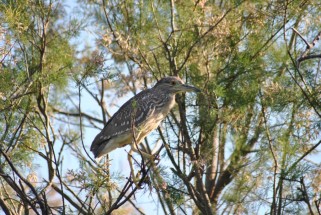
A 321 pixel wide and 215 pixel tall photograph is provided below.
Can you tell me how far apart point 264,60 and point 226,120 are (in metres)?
0.66

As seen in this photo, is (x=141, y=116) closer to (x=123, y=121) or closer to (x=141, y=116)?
(x=141, y=116)

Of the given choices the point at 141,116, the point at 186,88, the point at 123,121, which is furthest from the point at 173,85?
the point at 123,121

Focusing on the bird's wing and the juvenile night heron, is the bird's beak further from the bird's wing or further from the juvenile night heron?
the bird's wing

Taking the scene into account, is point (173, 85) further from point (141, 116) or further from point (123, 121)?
point (123, 121)

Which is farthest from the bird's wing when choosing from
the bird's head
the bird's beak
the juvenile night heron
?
the bird's beak

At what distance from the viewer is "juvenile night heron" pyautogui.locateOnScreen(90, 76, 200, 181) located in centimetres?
571

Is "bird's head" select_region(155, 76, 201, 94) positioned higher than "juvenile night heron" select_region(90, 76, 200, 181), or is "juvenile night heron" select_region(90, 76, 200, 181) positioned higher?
"bird's head" select_region(155, 76, 201, 94)

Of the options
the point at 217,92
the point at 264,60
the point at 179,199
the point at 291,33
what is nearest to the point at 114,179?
the point at 179,199

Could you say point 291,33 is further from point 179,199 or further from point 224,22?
point 179,199

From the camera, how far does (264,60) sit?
6434 millimetres

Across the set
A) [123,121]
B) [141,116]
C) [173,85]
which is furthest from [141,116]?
[173,85]

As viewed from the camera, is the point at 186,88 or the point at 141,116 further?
the point at 186,88

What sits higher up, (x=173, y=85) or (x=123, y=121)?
(x=173, y=85)

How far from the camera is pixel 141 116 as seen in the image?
5773 millimetres
